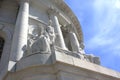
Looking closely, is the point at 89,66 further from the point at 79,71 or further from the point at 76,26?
the point at 76,26

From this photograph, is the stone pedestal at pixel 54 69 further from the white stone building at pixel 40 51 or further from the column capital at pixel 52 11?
the column capital at pixel 52 11

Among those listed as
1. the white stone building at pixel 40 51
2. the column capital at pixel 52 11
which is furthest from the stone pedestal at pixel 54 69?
the column capital at pixel 52 11

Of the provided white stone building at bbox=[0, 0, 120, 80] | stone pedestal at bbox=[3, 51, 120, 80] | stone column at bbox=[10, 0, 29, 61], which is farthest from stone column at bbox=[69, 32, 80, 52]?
stone pedestal at bbox=[3, 51, 120, 80]

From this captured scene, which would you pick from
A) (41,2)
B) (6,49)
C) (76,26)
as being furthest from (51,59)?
(76,26)

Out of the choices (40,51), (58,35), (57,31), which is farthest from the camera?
(57,31)

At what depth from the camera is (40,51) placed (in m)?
9.42

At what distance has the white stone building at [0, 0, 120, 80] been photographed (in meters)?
8.49

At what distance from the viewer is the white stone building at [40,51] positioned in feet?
27.9

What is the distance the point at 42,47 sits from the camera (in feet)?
32.1

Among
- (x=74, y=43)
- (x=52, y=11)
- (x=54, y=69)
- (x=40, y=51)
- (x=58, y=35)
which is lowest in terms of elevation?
(x=54, y=69)

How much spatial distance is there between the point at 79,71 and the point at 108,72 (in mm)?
1684

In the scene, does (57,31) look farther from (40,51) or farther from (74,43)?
(40,51)

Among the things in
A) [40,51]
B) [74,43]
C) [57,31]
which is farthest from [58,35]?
[40,51]

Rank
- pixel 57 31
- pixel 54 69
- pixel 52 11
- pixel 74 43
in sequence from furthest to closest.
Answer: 1. pixel 52 11
2. pixel 74 43
3. pixel 57 31
4. pixel 54 69
